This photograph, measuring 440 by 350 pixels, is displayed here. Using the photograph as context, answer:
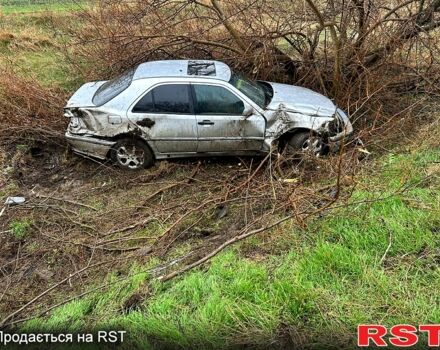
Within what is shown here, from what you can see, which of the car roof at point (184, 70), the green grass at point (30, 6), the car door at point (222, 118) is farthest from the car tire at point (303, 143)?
the green grass at point (30, 6)

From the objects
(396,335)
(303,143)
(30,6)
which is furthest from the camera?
(30,6)

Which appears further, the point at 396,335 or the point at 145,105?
the point at 145,105

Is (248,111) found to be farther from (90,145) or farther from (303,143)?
(90,145)

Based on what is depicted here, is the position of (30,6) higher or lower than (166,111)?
higher

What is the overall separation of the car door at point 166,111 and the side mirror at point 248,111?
2.62 feet

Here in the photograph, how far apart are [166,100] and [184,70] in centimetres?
61

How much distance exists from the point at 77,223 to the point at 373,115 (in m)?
5.67

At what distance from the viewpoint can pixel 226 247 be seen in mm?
4648

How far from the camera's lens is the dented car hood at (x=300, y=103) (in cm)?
671

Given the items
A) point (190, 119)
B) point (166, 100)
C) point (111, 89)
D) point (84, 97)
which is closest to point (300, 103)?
point (190, 119)

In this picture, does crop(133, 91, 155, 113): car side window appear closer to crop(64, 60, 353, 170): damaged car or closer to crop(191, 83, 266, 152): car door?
crop(64, 60, 353, 170): damaged car

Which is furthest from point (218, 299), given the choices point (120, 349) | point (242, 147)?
point (242, 147)

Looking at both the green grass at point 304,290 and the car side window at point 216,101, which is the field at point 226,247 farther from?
the car side window at point 216,101

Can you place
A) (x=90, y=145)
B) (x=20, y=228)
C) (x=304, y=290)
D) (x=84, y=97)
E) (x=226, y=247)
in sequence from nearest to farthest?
1. (x=304, y=290)
2. (x=226, y=247)
3. (x=20, y=228)
4. (x=90, y=145)
5. (x=84, y=97)
